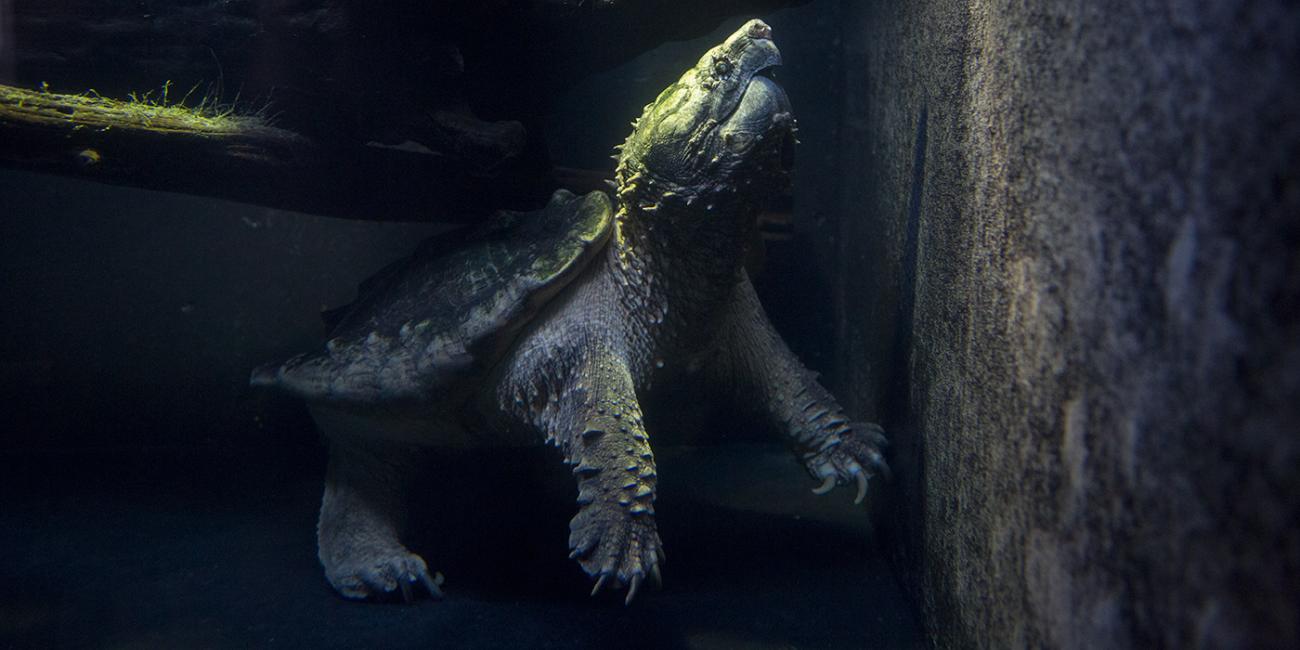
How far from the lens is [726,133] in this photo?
7.50 feet

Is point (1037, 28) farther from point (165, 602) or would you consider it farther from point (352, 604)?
point (165, 602)

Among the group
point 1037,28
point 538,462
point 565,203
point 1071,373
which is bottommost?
point 538,462

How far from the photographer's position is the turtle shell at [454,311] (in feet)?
8.47

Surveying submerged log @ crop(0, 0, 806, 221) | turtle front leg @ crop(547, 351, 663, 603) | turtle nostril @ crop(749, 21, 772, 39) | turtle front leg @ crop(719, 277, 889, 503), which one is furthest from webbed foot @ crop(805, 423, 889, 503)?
submerged log @ crop(0, 0, 806, 221)

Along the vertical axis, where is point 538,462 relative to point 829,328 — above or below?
below

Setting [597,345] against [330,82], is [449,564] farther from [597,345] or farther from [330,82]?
[330,82]

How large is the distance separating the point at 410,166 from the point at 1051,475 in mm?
2649

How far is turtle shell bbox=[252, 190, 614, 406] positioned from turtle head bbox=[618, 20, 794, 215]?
437 mm

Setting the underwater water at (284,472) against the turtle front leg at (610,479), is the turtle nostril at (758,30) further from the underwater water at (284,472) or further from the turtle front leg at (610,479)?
the turtle front leg at (610,479)

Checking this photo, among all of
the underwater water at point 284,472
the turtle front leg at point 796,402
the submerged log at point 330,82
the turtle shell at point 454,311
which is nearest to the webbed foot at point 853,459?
the turtle front leg at point 796,402

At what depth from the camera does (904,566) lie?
2410 mm

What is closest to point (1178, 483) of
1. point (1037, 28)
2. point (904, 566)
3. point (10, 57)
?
point (1037, 28)

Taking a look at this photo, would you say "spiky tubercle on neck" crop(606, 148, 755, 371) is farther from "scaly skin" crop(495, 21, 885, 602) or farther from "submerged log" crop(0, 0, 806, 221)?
"submerged log" crop(0, 0, 806, 221)

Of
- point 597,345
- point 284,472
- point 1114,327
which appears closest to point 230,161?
point 597,345
